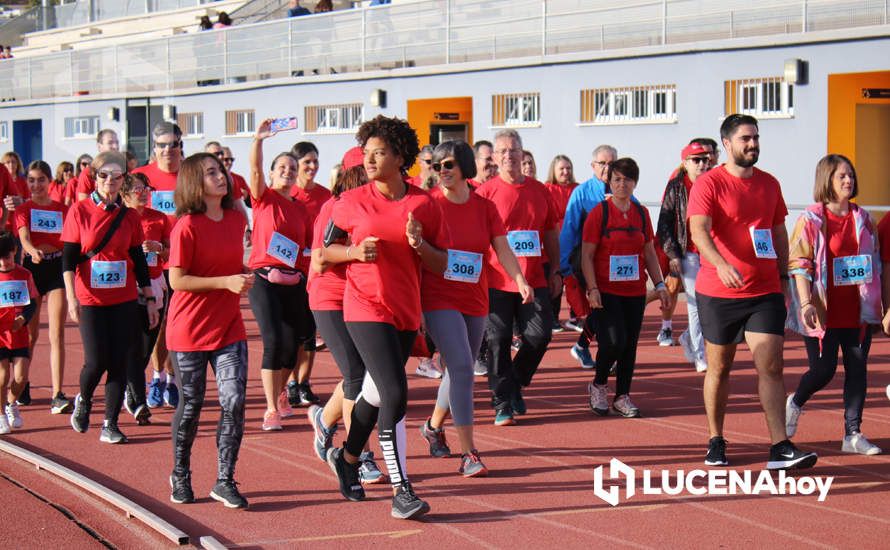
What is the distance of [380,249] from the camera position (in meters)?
6.81

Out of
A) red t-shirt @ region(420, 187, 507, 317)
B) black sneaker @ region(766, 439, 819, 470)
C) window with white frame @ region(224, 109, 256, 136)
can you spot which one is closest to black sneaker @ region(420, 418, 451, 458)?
red t-shirt @ region(420, 187, 507, 317)

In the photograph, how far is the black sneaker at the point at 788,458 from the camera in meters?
7.80

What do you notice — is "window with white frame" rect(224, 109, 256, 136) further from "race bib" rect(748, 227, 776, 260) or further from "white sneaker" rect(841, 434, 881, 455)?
"race bib" rect(748, 227, 776, 260)

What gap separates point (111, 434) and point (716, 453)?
411cm

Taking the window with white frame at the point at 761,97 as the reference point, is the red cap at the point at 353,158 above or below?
below

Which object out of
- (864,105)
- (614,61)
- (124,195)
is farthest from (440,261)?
(614,61)

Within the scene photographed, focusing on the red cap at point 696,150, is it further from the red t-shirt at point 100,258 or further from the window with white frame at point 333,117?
the window with white frame at point 333,117

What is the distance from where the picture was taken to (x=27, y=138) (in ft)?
145

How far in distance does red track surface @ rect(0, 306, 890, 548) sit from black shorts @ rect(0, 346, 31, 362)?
55 cm

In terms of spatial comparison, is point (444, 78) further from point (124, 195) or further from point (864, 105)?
point (124, 195)

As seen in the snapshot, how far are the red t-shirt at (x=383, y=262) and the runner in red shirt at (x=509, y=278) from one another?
103 inches

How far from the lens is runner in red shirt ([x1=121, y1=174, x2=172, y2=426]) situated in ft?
32.6

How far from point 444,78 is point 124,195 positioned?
57.7 ft

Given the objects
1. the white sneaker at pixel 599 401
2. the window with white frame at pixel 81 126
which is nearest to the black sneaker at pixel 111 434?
the white sneaker at pixel 599 401
